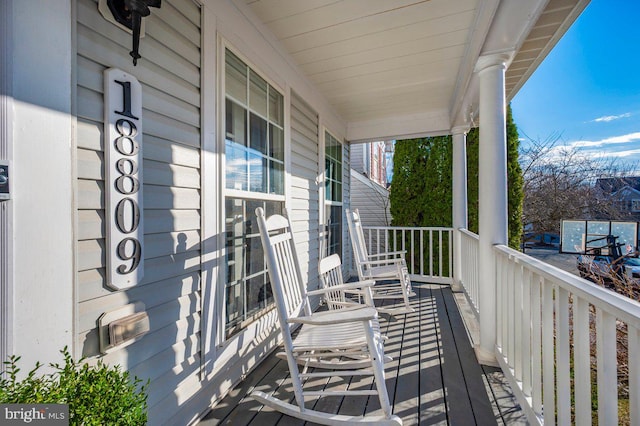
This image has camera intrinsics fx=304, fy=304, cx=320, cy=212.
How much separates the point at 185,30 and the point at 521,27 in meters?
2.05

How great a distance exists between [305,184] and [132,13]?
7.50 feet

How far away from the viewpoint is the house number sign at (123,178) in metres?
1.22

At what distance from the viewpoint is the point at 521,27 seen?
76.4 inches

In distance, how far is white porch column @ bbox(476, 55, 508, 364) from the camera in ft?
7.50

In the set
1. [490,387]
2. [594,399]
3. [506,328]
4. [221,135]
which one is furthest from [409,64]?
[594,399]

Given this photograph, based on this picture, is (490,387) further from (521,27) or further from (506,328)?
(521,27)

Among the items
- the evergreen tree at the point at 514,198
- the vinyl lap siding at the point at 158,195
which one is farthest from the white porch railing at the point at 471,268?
the vinyl lap siding at the point at 158,195

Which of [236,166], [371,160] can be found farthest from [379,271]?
[371,160]

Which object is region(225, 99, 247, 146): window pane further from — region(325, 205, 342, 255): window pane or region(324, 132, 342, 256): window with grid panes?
region(325, 205, 342, 255): window pane

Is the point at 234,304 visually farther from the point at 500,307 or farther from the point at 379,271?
the point at 379,271

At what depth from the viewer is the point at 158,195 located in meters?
1.48

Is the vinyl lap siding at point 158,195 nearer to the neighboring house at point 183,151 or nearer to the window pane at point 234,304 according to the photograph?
the neighboring house at point 183,151

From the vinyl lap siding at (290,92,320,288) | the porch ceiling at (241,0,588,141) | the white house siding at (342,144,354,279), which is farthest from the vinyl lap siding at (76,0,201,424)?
the white house siding at (342,144,354,279)

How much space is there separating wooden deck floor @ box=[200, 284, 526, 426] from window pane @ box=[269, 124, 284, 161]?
171cm
